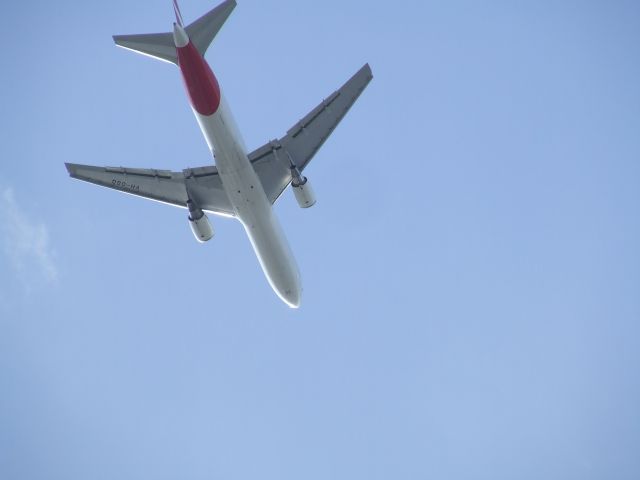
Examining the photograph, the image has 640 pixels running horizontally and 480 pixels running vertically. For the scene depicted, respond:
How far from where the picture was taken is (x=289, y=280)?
2652 centimetres

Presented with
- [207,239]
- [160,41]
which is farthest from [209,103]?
[207,239]

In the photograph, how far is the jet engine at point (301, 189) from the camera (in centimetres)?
2588

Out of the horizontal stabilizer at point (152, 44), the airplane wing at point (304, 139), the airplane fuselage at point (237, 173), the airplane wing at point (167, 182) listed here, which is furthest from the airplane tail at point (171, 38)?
the airplane wing at point (167, 182)

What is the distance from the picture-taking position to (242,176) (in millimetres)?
24312

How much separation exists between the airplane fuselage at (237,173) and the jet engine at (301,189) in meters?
1.29

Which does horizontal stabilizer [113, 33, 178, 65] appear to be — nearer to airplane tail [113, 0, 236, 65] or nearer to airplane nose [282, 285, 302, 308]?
airplane tail [113, 0, 236, 65]

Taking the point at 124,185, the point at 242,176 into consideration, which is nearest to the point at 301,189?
the point at 242,176

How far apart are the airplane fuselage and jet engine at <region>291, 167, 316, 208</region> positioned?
1.29 meters

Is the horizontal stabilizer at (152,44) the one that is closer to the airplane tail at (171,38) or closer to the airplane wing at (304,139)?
the airplane tail at (171,38)

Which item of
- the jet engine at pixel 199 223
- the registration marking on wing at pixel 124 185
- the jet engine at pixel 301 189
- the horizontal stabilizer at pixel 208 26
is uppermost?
the horizontal stabilizer at pixel 208 26

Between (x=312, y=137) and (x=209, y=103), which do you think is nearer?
(x=209, y=103)

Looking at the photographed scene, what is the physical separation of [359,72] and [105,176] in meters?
12.0

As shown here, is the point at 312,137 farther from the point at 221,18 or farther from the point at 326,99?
the point at 221,18

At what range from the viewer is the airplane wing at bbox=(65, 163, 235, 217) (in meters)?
27.0
